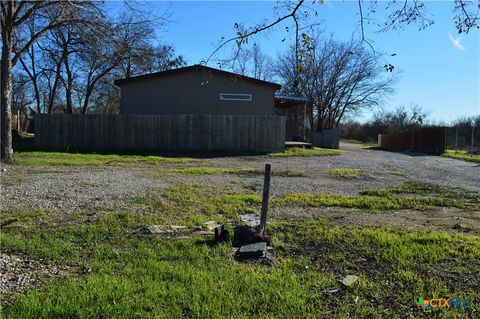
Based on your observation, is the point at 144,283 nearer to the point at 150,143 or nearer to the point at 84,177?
the point at 84,177

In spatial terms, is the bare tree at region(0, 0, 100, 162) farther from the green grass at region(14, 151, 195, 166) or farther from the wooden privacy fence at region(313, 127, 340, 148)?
the wooden privacy fence at region(313, 127, 340, 148)

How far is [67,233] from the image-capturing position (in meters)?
5.14

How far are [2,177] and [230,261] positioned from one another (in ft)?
24.4

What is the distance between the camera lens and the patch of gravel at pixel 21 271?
11.5 ft

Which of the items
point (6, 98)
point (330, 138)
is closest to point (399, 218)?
point (6, 98)

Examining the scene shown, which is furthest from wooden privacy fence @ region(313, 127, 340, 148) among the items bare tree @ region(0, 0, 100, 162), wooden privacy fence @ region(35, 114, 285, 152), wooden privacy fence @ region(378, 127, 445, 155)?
bare tree @ region(0, 0, 100, 162)

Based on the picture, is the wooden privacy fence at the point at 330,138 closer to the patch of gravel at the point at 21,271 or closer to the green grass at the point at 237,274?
the green grass at the point at 237,274

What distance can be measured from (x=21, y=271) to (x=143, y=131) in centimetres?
1668

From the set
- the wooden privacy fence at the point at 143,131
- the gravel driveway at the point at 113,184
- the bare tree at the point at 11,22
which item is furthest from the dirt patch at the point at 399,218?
the wooden privacy fence at the point at 143,131

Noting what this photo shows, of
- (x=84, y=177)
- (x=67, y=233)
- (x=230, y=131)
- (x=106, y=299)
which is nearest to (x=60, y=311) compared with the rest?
(x=106, y=299)

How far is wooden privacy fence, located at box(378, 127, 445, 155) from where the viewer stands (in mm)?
26531

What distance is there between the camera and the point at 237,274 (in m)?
3.85

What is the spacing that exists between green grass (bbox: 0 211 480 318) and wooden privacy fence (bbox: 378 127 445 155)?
2337 cm

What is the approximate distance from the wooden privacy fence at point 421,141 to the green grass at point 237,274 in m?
23.4
